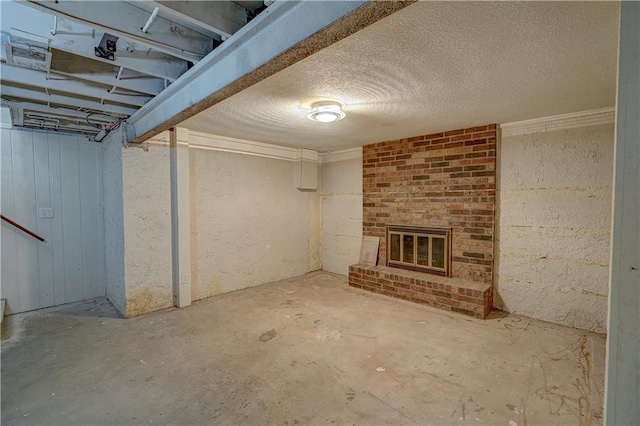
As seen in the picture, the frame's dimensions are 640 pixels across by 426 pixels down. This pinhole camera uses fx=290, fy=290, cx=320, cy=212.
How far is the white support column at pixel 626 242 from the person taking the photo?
722 mm

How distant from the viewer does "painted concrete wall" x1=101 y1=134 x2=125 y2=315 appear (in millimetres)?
3251

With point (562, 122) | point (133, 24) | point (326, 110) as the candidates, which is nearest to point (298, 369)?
point (326, 110)

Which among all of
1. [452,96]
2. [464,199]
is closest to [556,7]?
[452,96]

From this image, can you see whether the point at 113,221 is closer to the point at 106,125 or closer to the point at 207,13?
the point at 106,125

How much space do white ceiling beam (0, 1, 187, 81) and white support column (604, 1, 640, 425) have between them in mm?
2104

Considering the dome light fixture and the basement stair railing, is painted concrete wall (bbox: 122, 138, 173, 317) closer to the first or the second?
the basement stair railing

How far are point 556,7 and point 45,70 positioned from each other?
3.03m

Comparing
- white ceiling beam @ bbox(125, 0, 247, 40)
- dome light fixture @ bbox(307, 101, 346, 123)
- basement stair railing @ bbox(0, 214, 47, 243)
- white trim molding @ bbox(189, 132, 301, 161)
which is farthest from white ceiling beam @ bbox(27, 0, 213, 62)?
basement stair railing @ bbox(0, 214, 47, 243)

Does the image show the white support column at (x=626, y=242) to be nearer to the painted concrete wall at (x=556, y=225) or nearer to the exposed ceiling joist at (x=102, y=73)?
the exposed ceiling joist at (x=102, y=73)

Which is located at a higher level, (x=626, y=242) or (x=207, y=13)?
(x=207, y=13)

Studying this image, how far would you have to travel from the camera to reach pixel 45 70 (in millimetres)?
1964

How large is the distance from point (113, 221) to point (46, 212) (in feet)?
2.76

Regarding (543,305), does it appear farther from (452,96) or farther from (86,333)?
(86,333)

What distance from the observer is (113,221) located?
349 centimetres
